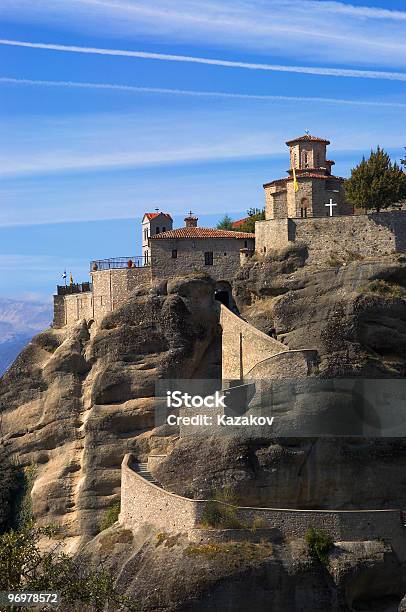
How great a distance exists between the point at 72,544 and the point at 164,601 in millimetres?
15289

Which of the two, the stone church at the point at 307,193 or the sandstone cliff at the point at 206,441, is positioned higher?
the stone church at the point at 307,193

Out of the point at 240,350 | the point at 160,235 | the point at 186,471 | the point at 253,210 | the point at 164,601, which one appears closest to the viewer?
the point at 164,601

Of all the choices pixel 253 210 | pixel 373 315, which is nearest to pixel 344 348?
pixel 373 315

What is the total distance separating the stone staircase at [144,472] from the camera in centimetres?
7207

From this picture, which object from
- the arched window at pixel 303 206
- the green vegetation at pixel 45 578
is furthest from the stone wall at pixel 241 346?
the green vegetation at pixel 45 578

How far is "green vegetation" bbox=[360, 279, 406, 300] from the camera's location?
246 ft

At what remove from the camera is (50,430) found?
277ft

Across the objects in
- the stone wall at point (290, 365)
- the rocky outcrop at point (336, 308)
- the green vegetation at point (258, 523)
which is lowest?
the green vegetation at point (258, 523)

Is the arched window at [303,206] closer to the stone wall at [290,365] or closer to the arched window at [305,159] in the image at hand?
the arched window at [305,159]

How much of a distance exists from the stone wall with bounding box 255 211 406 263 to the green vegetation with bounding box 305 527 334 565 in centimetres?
1855

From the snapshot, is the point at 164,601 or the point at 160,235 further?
the point at 160,235

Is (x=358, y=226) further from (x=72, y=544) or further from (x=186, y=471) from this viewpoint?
(x=72, y=544)

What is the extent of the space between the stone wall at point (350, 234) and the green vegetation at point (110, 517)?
17.0m

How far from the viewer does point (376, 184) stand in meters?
81.8
